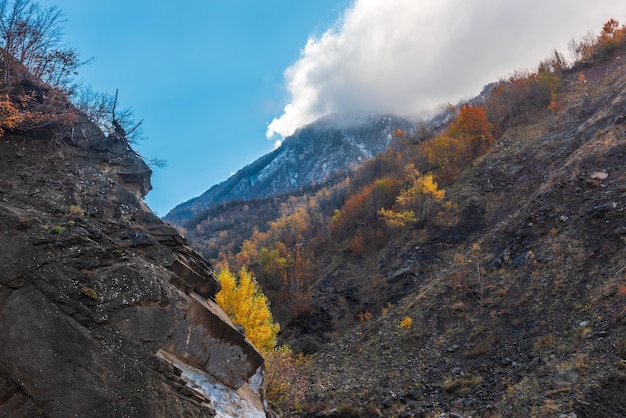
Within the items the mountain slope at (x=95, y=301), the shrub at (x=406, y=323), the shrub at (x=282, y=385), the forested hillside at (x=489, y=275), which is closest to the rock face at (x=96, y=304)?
the mountain slope at (x=95, y=301)

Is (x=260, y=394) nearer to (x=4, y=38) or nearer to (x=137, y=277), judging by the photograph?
(x=137, y=277)

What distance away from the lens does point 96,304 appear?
9.85m

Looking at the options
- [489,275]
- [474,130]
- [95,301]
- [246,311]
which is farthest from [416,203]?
[95,301]

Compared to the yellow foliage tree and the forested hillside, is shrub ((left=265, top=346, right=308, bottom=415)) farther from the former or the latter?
the yellow foliage tree

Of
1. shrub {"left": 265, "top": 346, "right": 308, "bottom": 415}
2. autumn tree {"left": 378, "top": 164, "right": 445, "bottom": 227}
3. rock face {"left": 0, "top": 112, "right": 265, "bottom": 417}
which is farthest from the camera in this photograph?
autumn tree {"left": 378, "top": 164, "right": 445, "bottom": 227}

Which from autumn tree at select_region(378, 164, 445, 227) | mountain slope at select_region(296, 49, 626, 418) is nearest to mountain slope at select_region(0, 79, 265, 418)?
mountain slope at select_region(296, 49, 626, 418)

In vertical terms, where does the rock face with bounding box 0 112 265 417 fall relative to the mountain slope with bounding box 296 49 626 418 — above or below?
above

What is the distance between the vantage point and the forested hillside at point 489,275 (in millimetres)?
19250

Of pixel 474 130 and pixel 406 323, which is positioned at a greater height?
pixel 474 130

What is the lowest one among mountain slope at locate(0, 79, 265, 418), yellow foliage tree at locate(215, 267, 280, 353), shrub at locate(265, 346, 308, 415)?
shrub at locate(265, 346, 308, 415)

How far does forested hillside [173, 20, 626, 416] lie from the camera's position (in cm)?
1925

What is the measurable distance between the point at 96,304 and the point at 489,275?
2879 cm

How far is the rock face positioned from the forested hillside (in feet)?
42.5

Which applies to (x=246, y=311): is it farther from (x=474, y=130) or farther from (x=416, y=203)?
(x=474, y=130)
